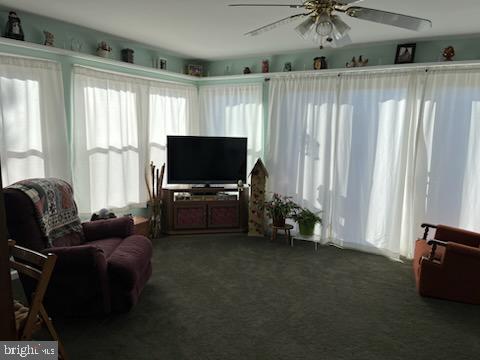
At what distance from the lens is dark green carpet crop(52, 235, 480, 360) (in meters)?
2.39

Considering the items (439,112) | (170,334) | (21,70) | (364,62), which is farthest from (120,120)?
(439,112)

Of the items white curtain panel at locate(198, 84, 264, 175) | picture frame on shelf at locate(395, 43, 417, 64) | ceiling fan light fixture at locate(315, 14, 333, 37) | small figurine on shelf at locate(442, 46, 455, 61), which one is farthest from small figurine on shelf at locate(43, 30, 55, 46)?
small figurine on shelf at locate(442, 46, 455, 61)

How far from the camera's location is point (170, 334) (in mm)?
2545

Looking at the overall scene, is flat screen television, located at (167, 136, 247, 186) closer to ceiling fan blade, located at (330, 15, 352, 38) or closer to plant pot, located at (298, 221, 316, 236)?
plant pot, located at (298, 221, 316, 236)

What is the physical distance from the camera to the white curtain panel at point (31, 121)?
132 inches

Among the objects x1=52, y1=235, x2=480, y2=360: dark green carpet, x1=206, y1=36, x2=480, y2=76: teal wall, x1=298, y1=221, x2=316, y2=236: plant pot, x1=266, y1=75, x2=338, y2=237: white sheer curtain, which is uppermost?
x1=206, y1=36, x2=480, y2=76: teal wall

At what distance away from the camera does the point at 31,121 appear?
355cm

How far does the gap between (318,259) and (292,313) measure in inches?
52.5

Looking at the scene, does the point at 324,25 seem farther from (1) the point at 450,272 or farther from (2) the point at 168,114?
(2) the point at 168,114

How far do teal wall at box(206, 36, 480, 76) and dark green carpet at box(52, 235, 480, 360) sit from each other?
2433mm

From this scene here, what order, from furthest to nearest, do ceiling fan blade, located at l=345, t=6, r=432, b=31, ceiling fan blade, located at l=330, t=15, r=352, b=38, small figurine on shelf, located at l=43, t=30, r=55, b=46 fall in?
small figurine on shelf, located at l=43, t=30, r=55, b=46 < ceiling fan blade, located at l=330, t=15, r=352, b=38 < ceiling fan blade, located at l=345, t=6, r=432, b=31

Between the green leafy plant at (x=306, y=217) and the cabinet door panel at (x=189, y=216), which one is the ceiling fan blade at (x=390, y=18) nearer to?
the green leafy plant at (x=306, y=217)

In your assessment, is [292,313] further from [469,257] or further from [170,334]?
[469,257]

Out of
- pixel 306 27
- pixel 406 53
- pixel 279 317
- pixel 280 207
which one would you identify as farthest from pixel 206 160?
pixel 306 27
